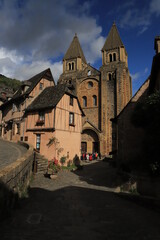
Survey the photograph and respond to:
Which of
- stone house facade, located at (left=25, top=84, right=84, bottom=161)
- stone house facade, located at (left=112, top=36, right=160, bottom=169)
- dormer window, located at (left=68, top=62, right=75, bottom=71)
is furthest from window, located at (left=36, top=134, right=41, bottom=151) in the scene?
dormer window, located at (left=68, top=62, right=75, bottom=71)

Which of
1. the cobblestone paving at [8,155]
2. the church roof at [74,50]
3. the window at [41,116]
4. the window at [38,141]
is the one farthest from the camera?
the church roof at [74,50]


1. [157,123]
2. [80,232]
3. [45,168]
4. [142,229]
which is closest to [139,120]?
[157,123]

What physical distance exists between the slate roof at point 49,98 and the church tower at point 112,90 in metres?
10.9

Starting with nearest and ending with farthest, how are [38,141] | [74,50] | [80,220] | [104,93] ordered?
[80,220] → [38,141] → [104,93] → [74,50]

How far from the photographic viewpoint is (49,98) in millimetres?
16562

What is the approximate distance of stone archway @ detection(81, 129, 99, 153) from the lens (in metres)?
25.5

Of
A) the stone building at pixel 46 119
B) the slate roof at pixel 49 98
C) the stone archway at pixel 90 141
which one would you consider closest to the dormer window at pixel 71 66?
the stone building at pixel 46 119

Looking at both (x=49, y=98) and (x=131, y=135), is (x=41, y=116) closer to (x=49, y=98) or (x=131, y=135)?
(x=49, y=98)

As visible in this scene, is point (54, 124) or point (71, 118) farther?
point (71, 118)

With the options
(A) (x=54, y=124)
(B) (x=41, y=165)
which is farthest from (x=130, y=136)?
(B) (x=41, y=165)

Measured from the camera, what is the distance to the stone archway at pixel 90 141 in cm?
2553

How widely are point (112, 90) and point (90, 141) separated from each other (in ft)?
30.8

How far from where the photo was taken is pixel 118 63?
27.3m

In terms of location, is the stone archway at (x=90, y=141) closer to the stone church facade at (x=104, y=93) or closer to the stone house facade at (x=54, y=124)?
the stone church facade at (x=104, y=93)
